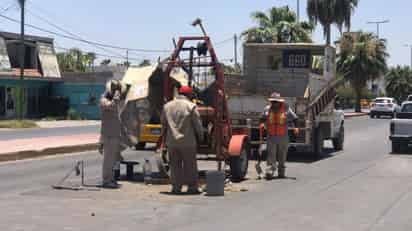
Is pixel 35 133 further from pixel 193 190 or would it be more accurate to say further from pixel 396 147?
pixel 193 190

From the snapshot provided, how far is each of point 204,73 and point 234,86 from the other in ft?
19.1

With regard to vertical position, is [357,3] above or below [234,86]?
above

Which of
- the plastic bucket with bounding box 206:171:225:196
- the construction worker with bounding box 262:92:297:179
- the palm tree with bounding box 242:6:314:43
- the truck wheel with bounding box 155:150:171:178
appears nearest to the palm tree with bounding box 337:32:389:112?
the palm tree with bounding box 242:6:314:43

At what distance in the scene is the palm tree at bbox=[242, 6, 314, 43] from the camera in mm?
41969

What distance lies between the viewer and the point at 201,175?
46.4 ft

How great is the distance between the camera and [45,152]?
62.4 ft

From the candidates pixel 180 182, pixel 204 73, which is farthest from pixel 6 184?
pixel 204 73

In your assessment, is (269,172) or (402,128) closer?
(269,172)

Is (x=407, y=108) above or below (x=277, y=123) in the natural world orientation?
above

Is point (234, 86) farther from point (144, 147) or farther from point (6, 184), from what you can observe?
point (6, 184)

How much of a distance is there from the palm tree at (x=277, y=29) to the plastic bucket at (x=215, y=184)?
30409 millimetres

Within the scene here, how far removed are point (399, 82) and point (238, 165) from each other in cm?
8553

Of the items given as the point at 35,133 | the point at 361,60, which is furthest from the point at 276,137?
the point at 361,60

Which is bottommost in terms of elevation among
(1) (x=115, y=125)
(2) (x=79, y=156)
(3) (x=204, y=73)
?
(2) (x=79, y=156)
